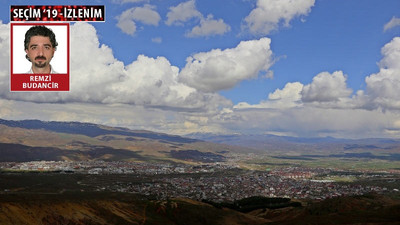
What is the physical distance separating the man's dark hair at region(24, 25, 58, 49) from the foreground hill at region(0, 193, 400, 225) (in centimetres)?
5353

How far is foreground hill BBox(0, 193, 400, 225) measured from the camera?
9881 cm

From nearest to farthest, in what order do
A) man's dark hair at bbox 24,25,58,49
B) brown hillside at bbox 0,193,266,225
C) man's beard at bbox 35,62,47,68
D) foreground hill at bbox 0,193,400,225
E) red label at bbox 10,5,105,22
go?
red label at bbox 10,5,105,22 → man's dark hair at bbox 24,25,58,49 → man's beard at bbox 35,62,47,68 → brown hillside at bbox 0,193,266,225 → foreground hill at bbox 0,193,400,225

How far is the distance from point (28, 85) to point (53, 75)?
5.10 m

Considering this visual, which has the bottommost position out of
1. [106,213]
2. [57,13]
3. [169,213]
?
[169,213]

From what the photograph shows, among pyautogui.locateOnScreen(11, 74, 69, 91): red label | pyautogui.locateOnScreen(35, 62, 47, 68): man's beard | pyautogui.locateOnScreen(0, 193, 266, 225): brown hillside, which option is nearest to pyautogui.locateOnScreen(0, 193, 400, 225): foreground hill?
pyautogui.locateOnScreen(0, 193, 266, 225): brown hillside

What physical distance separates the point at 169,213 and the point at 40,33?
92143mm

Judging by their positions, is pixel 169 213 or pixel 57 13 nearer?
pixel 57 13

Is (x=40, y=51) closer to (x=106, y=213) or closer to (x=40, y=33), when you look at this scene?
(x=40, y=33)

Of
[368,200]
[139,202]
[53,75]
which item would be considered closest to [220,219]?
[139,202]

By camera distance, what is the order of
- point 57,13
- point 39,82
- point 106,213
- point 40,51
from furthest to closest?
point 106,213 → point 57,13 → point 39,82 → point 40,51

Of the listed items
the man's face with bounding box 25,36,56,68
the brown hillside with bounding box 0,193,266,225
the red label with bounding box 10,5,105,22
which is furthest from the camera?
the brown hillside with bounding box 0,193,266,225

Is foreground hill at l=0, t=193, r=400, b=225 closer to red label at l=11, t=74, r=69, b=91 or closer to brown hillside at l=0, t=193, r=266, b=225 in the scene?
brown hillside at l=0, t=193, r=266, b=225

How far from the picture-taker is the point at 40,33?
6300cm

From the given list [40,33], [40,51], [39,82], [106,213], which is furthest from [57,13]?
[106,213]
